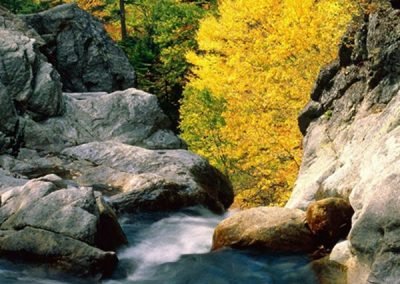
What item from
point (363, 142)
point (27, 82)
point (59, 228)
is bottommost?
point (59, 228)

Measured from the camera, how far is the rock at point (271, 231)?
9922 millimetres

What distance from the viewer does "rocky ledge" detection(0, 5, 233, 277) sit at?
1011cm


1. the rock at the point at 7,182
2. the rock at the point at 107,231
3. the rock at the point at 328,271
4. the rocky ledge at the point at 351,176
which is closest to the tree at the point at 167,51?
the rock at the point at 7,182

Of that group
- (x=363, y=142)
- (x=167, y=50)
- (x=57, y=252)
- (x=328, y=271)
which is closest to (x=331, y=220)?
(x=328, y=271)

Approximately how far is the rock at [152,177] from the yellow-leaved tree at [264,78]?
1.64 meters

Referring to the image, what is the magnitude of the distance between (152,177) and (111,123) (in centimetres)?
583

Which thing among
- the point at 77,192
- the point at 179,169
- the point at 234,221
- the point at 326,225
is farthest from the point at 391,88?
the point at 179,169

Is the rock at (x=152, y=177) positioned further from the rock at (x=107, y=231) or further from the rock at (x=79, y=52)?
the rock at (x=79, y=52)

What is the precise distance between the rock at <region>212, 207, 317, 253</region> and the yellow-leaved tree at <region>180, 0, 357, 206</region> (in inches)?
218

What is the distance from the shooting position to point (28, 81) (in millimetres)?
19516

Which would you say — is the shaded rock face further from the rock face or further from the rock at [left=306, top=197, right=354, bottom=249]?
the rock at [left=306, top=197, right=354, bottom=249]

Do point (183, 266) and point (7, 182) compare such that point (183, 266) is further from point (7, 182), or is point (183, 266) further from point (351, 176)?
point (7, 182)

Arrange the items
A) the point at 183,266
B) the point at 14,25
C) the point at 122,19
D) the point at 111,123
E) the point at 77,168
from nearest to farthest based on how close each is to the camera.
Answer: the point at 183,266, the point at 77,168, the point at 111,123, the point at 14,25, the point at 122,19

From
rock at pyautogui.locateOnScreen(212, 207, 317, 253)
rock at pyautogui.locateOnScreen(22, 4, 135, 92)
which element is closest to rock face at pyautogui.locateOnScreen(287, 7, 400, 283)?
rock at pyautogui.locateOnScreen(212, 207, 317, 253)
